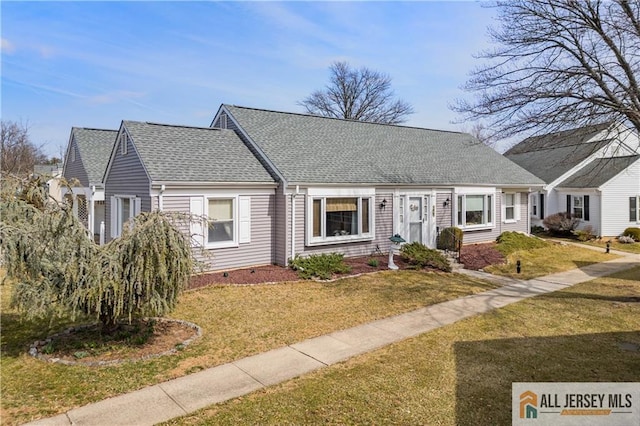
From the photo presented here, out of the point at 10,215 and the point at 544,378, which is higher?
the point at 10,215

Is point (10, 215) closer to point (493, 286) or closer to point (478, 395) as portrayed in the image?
point (478, 395)

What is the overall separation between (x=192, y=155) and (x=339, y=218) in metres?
5.86

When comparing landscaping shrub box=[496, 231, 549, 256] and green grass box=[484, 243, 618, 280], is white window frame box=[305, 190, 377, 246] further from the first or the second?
landscaping shrub box=[496, 231, 549, 256]

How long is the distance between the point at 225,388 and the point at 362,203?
10.8 m

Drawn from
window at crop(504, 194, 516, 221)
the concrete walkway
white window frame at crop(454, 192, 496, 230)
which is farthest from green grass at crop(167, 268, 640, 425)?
window at crop(504, 194, 516, 221)

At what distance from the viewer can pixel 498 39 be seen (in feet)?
35.7

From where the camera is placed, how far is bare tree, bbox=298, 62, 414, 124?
4128 cm

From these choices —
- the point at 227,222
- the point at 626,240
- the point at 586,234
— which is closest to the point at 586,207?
the point at 586,234

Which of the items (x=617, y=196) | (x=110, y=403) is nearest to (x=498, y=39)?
(x=110, y=403)

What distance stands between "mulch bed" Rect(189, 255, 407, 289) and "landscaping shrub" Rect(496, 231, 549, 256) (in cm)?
661

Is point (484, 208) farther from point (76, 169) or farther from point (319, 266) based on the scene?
point (76, 169)

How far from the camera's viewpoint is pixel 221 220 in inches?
511

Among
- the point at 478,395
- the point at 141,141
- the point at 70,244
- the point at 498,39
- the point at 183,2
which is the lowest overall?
the point at 478,395

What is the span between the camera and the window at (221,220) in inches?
514
